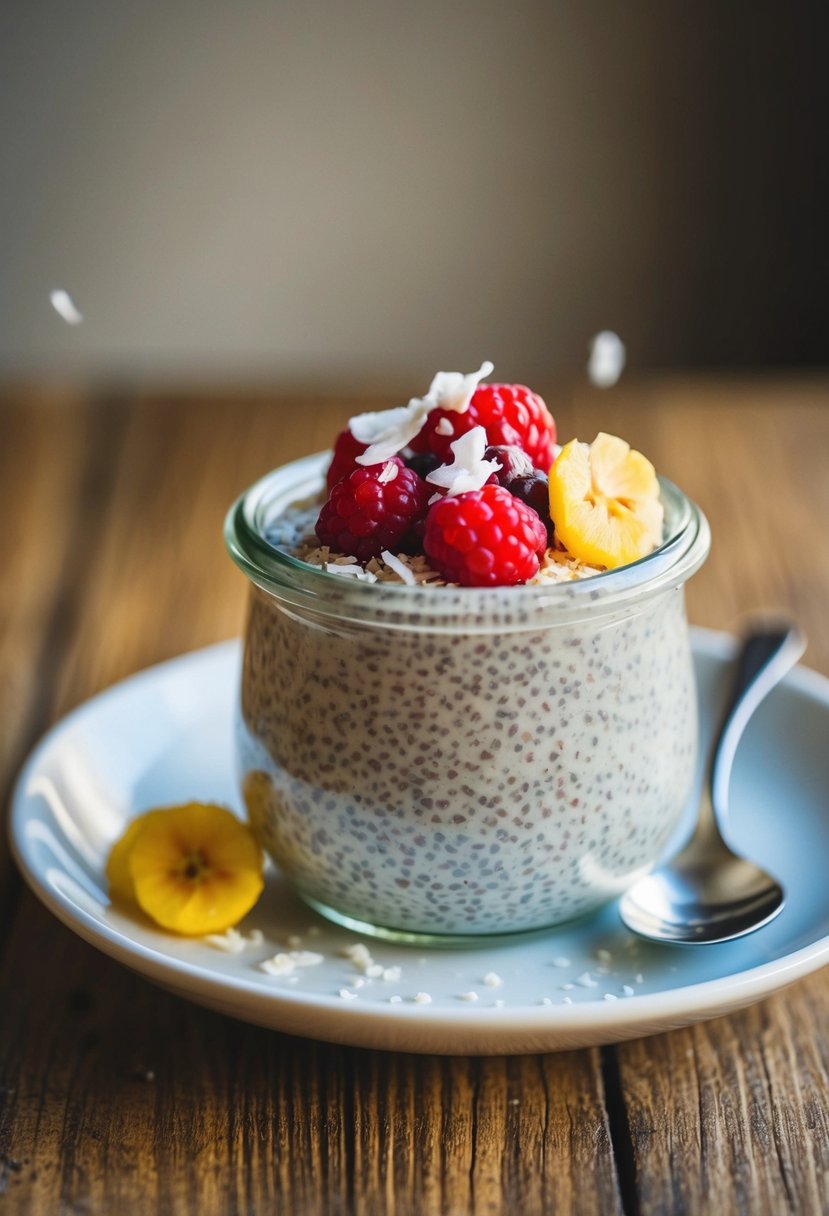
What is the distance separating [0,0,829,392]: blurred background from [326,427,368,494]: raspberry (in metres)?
2.03

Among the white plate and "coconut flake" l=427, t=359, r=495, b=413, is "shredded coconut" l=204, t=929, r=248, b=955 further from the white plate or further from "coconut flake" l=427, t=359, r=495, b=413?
"coconut flake" l=427, t=359, r=495, b=413

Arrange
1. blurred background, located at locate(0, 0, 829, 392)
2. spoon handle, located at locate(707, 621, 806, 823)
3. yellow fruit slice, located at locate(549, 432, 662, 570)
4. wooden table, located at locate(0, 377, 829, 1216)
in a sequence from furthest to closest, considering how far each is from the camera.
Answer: blurred background, located at locate(0, 0, 829, 392) → spoon handle, located at locate(707, 621, 806, 823) → yellow fruit slice, located at locate(549, 432, 662, 570) → wooden table, located at locate(0, 377, 829, 1216)

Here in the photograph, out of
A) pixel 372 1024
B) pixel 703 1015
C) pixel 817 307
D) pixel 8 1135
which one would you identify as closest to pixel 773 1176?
pixel 703 1015

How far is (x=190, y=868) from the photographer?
898 mm

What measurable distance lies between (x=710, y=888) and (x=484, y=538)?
328 mm

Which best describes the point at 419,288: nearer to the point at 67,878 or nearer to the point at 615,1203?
the point at 67,878

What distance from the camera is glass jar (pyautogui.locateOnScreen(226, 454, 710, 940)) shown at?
30.5 inches

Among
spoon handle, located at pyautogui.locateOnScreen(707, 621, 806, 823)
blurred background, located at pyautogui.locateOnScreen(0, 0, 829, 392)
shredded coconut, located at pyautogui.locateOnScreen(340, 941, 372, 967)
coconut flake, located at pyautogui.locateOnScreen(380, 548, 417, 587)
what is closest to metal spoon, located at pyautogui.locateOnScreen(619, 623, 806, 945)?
spoon handle, located at pyautogui.locateOnScreen(707, 621, 806, 823)

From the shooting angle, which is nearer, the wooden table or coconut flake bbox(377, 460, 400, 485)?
the wooden table

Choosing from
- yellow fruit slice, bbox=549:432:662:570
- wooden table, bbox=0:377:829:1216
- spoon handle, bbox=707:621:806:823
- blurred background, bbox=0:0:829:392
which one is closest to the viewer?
wooden table, bbox=0:377:829:1216

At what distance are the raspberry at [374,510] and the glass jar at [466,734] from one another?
4 cm

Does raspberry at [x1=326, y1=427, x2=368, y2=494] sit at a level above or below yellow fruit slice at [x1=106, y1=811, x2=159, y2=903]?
above

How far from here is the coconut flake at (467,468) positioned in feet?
2.60

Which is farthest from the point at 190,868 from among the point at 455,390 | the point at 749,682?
the point at 749,682
